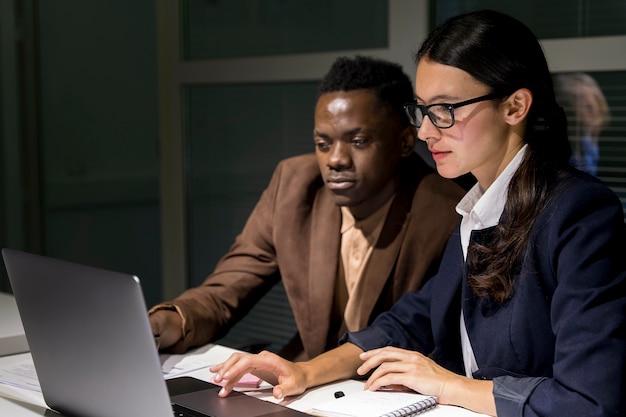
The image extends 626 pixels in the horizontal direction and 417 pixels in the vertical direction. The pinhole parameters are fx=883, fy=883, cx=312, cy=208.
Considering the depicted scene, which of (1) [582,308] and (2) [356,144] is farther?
(2) [356,144]

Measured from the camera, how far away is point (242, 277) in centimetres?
246

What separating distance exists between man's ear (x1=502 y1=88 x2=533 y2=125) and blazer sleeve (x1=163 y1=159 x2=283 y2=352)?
906mm

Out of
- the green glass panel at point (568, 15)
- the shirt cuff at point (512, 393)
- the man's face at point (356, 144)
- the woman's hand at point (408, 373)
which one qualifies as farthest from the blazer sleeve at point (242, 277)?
the green glass panel at point (568, 15)

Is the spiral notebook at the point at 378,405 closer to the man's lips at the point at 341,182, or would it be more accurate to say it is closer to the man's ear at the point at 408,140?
the man's lips at the point at 341,182

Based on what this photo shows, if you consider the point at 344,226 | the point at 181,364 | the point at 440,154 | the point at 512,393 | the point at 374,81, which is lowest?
the point at 181,364

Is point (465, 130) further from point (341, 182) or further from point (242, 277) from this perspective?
point (242, 277)

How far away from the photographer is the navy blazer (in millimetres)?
1480

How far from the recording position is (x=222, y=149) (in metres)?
3.99

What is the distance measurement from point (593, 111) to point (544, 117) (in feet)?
3.74

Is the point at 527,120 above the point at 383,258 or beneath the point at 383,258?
above

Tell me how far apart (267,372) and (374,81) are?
891 mm

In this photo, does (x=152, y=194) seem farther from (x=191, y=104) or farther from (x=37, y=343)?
(x=37, y=343)

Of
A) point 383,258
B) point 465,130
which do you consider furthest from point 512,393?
point 383,258

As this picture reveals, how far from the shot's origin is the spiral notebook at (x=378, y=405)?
1.56 metres
